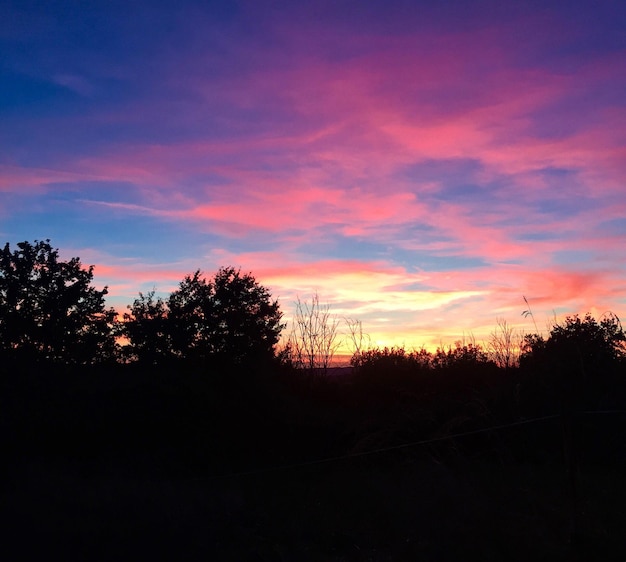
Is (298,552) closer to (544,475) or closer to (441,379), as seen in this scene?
(544,475)

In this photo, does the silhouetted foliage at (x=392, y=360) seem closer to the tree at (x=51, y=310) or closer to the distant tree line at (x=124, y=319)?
the distant tree line at (x=124, y=319)

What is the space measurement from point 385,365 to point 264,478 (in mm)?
7974

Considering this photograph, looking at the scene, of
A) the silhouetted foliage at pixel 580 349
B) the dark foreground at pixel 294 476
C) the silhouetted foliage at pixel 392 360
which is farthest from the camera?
the silhouetted foliage at pixel 392 360

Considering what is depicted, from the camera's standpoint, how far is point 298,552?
23.6 ft

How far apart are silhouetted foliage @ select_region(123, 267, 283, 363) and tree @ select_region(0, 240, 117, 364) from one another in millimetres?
1629

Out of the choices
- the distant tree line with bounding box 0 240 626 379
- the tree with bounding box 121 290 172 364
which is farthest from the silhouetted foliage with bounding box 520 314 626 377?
the tree with bounding box 121 290 172 364

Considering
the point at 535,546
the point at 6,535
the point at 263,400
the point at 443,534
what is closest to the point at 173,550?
the point at 6,535

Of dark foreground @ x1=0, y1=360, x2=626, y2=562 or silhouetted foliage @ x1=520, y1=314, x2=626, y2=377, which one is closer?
dark foreground @ x1=0, y1=360, x2=626, y2=562

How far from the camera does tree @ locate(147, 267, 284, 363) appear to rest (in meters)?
21.8

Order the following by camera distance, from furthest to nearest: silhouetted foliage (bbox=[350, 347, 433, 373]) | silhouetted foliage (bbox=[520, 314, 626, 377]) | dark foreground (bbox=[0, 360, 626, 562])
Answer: silhouetted foliage (bbox=[350, 347, 433, 373]), silhouetted foliage (bbox=[520, 314, 626, 377]), dark foreground (bbox=[0, 360, 626, 562])

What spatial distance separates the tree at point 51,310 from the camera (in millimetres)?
23328

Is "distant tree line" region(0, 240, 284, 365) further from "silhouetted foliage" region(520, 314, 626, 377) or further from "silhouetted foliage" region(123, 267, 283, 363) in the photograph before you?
"silhouetted foliage" region(520, 314, 626, 377)

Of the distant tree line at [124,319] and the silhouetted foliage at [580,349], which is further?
the distant tree line at [124,319]

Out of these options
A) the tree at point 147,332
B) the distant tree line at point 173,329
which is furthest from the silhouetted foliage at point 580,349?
the tree at point 147,332
